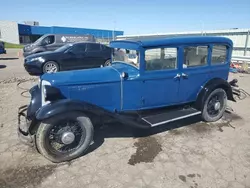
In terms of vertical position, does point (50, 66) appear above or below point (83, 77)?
below

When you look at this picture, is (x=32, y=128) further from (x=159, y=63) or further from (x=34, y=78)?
(x=34, y=78)

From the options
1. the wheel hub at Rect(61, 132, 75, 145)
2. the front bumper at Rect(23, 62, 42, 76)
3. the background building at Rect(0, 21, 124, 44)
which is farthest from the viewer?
the background building at Rect(0, 21, 124, 44)

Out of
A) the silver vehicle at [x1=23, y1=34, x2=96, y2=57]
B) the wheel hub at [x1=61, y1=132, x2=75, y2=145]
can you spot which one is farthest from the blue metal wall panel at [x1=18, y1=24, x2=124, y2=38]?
the wheel hub at [x1=61, y1=132, x2=75, y2=145]

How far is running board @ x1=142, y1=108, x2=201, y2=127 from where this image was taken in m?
3.97

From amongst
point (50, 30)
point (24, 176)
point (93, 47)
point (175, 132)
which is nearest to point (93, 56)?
point (93, 47)

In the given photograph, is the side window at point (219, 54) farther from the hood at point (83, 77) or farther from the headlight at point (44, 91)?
the headlight at point (44, 91)

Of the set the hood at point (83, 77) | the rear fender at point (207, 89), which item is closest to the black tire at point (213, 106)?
the rear fender at point (207, 89)

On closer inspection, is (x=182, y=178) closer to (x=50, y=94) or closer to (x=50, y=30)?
(x=50, y=94)

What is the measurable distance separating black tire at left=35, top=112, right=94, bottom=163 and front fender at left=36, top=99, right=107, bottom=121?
0.11m

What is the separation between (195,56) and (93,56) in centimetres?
670

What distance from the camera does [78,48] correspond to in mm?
10062

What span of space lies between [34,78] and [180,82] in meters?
7.19

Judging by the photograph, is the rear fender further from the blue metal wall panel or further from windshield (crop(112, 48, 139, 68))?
the blue metal wall panel

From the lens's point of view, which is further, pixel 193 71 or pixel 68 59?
pixel 68 59
